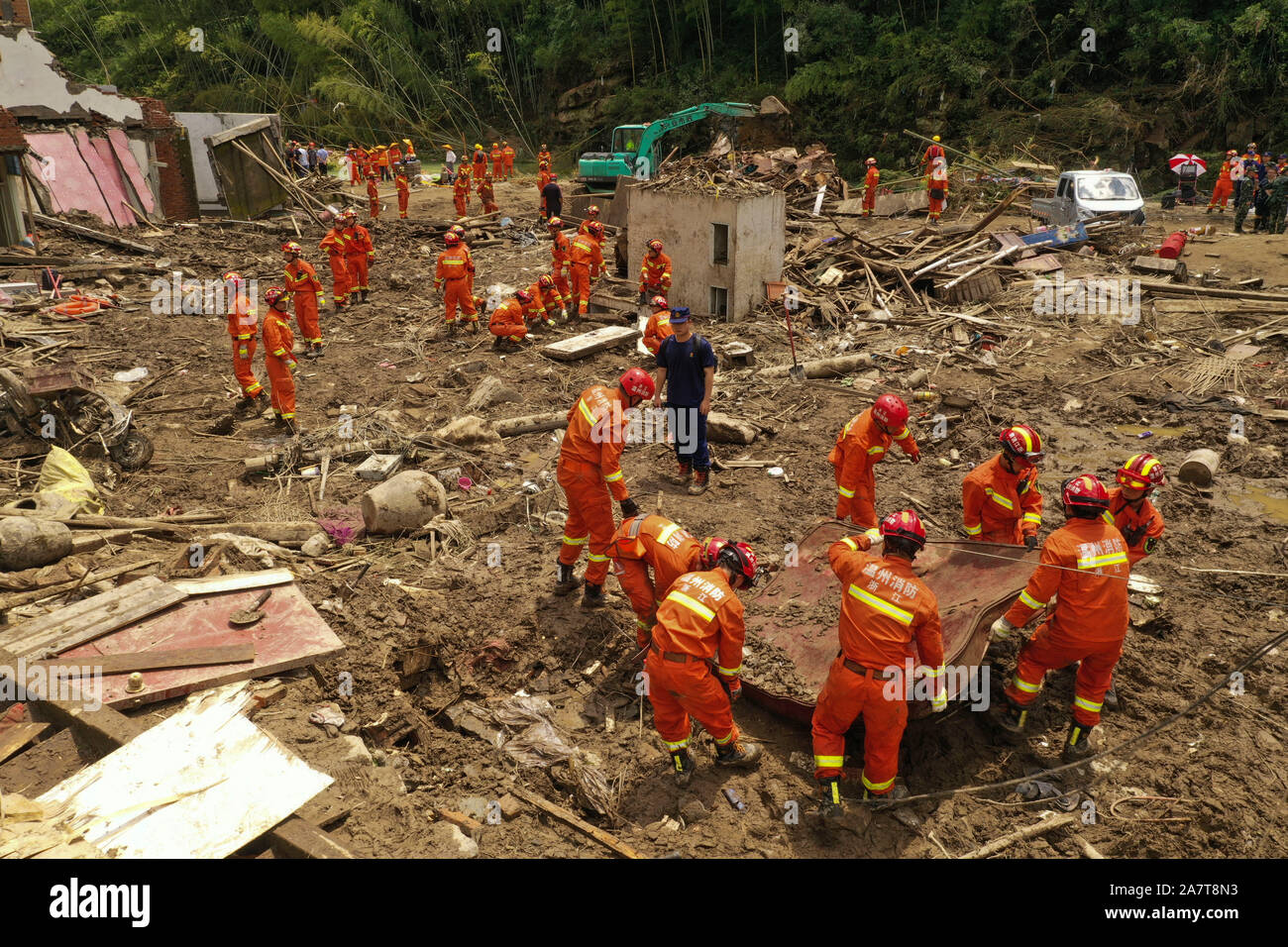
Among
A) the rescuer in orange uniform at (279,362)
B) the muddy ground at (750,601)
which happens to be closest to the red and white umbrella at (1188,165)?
the muddy ground at (750,601)

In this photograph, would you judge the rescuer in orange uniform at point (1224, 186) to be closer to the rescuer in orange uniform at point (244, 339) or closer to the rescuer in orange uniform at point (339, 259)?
the rescuer in orange uniform at point (339, 259)

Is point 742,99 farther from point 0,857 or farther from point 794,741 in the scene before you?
point 0,857

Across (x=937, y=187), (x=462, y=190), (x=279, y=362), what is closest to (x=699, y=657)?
(x=279, y=362)

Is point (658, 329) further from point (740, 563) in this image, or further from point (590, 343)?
point (740, 563)

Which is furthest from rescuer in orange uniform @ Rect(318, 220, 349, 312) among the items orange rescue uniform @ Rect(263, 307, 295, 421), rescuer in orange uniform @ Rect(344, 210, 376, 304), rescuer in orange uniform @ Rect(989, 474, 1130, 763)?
rescuer in orange uniform @ Rect(989, 474, 1130, 763)

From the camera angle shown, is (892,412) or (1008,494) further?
(892,412)

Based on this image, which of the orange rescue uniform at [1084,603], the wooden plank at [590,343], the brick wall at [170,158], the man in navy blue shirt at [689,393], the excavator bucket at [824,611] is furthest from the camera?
the brick wall at [170,158]

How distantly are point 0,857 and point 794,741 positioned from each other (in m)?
4.09

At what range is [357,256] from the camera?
606 inches

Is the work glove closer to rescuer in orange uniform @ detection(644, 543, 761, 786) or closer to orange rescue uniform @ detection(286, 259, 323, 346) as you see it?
rescuer in orange uniform @ detection(644, 543, 761, 786)

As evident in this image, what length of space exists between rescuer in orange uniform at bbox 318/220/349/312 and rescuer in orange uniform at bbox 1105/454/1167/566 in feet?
41.8

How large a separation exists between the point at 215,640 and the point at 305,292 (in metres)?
8.20

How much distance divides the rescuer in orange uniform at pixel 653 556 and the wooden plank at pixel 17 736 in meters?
3.44

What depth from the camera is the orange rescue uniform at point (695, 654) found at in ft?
15.5
